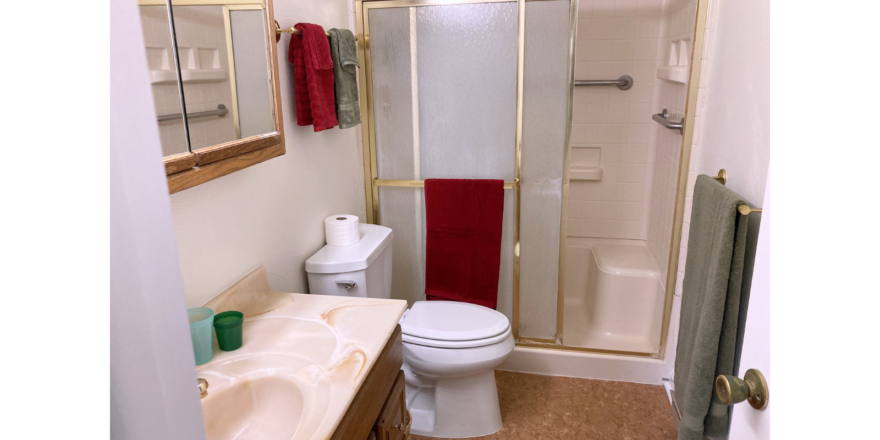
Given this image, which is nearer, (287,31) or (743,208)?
(743,208)

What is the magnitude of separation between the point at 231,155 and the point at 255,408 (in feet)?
1.90

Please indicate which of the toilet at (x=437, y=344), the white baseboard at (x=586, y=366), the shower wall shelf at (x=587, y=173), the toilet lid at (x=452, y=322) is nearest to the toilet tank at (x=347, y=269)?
the toilet at (x=437, y=344)

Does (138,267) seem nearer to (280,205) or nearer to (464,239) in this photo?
(280,205)

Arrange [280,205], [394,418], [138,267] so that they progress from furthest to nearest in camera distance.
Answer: [280,205] → [394,418] → [138,267]

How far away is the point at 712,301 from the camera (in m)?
1.43

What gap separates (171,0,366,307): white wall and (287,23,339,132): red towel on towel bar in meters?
0.04

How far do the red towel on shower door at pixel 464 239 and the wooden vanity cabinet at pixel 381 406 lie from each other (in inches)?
33.2

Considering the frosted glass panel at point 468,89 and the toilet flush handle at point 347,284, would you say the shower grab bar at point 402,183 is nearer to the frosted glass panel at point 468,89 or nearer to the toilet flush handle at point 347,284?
the frosted glass panel at point 468,89

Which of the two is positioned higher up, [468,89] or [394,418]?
[468,89]

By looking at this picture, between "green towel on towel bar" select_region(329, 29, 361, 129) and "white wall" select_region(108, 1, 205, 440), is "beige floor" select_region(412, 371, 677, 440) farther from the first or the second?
"white wall" select_region(108, 1, 205, 440)

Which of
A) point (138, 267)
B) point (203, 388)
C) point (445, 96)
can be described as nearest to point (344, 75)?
point (445, 96)

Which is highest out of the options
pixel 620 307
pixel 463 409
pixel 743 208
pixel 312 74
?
pixel 312 74
